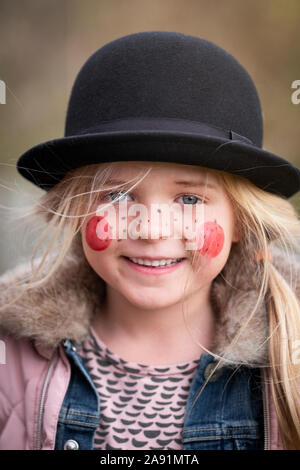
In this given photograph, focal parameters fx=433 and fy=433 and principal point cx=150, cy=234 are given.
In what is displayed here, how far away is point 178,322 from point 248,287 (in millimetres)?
203

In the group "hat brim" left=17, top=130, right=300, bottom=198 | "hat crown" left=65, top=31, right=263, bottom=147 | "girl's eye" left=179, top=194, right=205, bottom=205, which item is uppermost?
"hat crown" left=65, top=31, right=263, bottom=147

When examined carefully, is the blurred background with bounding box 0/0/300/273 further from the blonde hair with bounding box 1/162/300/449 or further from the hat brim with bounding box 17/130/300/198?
the hat brim with bounding box 17/130/300/198

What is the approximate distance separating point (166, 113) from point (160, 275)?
35 centimetres

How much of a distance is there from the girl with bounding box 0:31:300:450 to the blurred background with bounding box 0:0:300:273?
320mm

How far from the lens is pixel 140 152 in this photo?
0.88 m

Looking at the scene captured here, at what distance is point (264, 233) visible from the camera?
108 cm

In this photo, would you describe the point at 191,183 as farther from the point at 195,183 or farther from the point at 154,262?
the point at 154,262

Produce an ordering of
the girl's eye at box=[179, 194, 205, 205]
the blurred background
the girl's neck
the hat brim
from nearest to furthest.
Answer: the hat brim, the girl's eye at box=[179, 194, 205, 205], the girl's neck, the blurred background

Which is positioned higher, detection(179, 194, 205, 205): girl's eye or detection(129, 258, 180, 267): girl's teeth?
detection(179, 194, 205, 205): girl's eye

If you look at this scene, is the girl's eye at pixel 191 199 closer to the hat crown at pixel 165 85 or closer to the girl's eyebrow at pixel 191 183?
the girl's eyebrow at pixel 191 183

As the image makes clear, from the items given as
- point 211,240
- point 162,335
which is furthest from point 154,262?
point 162,335

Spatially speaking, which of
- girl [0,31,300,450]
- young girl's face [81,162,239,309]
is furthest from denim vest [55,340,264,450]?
young girl's face [81,162,239,309]

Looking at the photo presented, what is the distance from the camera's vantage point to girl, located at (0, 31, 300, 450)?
0.92 metres

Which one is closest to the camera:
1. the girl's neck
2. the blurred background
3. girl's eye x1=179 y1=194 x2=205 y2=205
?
girl's eye x1=179 y1=194 x2=205 y2=205
